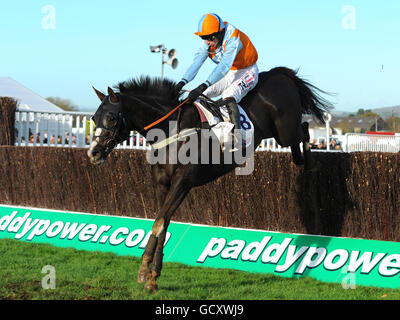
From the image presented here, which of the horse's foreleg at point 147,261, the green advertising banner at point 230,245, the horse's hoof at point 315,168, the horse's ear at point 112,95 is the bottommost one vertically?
the green advertising banner at point 230,245

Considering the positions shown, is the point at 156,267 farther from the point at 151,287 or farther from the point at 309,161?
the point at 309,161

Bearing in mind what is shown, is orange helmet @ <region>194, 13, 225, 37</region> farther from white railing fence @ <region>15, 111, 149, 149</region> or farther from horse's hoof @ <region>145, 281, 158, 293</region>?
white railing fence @ <region>15, 111, 149, 149</region>

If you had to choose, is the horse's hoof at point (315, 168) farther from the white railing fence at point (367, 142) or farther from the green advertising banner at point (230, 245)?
the white railing fence at point (367, 142)

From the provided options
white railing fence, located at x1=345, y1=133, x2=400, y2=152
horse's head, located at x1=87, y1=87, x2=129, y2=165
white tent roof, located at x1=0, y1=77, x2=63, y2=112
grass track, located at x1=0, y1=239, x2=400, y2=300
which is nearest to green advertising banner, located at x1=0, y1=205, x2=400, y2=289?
grass track, located at x1=0, y1=239, x2=400, y2=300

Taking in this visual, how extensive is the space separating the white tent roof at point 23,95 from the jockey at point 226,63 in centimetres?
1203

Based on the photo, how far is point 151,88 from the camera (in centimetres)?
558

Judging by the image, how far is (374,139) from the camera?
1677cm

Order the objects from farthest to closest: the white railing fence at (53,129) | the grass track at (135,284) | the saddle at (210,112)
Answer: the white railing fence at (53,129)
the saddle at (210,112)
the grass track at (135,284)

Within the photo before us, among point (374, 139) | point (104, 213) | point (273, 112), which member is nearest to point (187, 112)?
point (273, 112)

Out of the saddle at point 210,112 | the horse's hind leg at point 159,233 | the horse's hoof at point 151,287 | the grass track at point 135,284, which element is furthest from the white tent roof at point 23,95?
the horse's hoof at point 151,287

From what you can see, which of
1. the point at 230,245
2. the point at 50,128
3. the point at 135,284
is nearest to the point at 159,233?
the point at 135,284

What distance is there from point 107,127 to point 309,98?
2906 mm

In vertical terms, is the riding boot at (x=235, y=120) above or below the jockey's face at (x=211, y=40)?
below

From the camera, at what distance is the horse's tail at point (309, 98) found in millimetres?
6889
